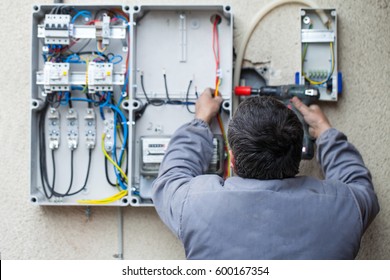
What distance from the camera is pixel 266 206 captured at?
47.8 inches

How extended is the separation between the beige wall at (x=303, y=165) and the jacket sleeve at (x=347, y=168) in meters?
0.22

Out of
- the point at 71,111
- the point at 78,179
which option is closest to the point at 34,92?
the point at 71,111

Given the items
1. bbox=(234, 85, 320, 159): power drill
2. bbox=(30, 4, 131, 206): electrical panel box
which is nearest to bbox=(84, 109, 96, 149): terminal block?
bbox=(30, 4, 131, 206): electrical panel box

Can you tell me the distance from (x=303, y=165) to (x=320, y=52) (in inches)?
16.7

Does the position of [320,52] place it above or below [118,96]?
above

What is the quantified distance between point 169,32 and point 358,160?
808 mm

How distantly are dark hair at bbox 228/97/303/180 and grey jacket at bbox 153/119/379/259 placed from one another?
34 millimetres

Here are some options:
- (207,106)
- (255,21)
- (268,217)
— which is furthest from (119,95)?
(268,217)

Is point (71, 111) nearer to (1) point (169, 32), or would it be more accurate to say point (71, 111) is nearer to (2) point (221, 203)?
(1) point (169, 32)

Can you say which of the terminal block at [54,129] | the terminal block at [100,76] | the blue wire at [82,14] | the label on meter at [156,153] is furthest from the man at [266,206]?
the blue wire at [82,14]

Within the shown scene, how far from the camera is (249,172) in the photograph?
1255mm

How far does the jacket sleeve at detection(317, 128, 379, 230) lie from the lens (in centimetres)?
137

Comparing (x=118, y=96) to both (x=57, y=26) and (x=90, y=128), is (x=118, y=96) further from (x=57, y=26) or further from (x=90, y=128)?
(x=57, y=26)

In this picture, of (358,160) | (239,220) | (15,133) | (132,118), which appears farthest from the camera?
(15,133)
